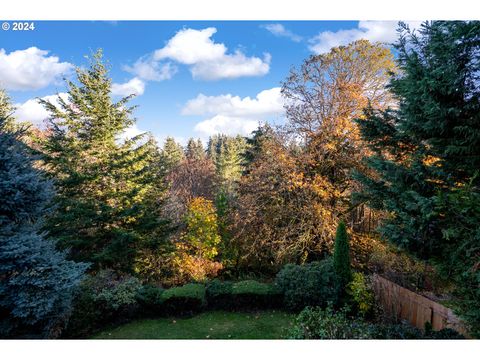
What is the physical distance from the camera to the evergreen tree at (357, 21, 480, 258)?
362 cm

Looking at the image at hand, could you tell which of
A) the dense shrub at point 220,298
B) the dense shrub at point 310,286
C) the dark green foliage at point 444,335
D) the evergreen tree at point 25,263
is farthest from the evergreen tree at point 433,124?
the evergreen tree at point 25,263

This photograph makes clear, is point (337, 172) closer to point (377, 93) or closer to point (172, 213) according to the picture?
point (377, 93)

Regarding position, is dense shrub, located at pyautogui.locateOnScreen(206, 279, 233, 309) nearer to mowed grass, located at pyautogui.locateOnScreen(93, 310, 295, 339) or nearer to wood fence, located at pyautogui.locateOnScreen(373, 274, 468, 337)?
mowed grass, located at pyautogui.locateOnScreen(93, 310, 295, 339)

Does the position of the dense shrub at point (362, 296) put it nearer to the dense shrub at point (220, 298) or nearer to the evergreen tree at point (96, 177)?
the dense shrub at point (220, 298)

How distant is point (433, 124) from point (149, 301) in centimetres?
635

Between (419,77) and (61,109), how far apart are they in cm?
907

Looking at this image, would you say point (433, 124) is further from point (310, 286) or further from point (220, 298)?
point (220, 298)

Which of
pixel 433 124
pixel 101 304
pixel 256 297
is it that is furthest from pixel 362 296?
pixel 101 304

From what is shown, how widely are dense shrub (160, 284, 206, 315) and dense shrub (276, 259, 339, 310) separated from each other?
199cm

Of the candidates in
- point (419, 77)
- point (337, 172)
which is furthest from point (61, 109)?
point (419, 77)

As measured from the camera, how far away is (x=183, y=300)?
647 centimetres

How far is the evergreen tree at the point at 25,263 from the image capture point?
4281 millimetres

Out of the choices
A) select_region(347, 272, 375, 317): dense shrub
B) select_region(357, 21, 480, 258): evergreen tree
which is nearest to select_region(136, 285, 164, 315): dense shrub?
select_region(347, 272, 375, 317): dense shrub
